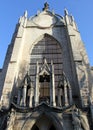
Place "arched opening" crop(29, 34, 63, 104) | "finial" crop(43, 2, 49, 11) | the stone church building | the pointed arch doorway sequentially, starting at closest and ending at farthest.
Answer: the stone church building, the pointed arch doorway, "arched opening" crop(29, 34, 63, 104), "finial" crop(43, 2, 49, 11)

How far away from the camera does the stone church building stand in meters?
12.7

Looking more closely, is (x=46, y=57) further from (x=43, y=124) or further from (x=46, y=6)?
(x=46, y=6)

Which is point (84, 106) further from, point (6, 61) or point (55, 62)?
point (6, 61)

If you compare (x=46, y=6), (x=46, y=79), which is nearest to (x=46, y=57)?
(x=46, y=79)

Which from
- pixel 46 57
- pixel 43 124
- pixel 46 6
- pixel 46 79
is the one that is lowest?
A: pixel 43 124

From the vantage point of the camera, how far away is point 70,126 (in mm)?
12312

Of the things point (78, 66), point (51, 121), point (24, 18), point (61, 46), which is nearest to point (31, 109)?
point (51, 121)

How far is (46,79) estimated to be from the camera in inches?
639

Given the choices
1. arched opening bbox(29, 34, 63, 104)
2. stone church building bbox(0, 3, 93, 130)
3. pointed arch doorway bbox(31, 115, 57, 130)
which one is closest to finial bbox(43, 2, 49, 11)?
stone church building bbox(0, 3, 93, 130)

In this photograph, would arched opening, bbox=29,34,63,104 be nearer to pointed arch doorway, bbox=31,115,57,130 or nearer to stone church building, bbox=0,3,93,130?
stone church building, bbox=0,3,93,130

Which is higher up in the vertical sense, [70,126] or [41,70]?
[41,70]

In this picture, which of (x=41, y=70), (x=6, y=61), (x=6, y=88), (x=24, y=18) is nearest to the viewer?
(x=6, y=88)

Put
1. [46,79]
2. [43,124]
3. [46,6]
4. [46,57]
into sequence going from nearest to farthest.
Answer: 1. [43,124]
2. [46,79]
3. [46,57]
4. [46,6]

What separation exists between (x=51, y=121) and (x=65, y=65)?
20.0 ft
